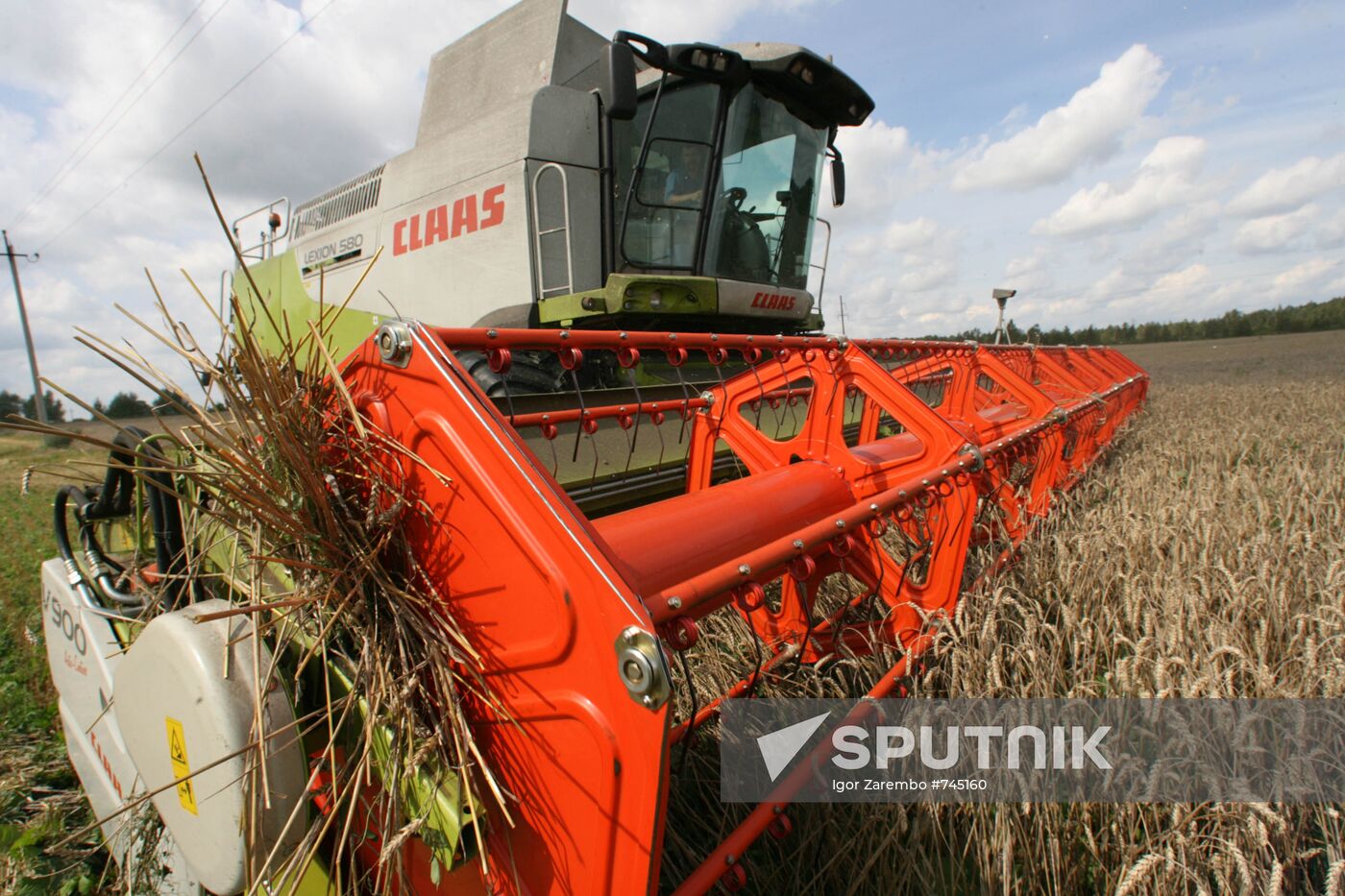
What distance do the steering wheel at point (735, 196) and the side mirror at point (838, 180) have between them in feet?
3.54

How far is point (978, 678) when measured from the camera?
1708mm

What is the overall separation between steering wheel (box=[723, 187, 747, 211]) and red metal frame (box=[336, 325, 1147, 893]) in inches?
96.2

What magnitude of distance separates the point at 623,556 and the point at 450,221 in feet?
12.6

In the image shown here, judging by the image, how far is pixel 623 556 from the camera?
1391 millimetres

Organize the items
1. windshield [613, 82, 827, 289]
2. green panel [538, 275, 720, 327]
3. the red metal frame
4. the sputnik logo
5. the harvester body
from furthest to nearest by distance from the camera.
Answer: windshield [613, 82, 827, 289]
the harvester body
green panel [538, 275, 720, 327]
the sputnik logo
the red metal frame

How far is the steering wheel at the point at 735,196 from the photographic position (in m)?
4.52

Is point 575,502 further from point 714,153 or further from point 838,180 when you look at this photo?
point 838,180

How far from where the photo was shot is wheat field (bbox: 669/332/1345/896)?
130 cm

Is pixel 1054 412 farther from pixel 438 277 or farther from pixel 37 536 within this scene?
pixel 37 536

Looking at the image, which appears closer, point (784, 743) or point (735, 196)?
point (784, 743)

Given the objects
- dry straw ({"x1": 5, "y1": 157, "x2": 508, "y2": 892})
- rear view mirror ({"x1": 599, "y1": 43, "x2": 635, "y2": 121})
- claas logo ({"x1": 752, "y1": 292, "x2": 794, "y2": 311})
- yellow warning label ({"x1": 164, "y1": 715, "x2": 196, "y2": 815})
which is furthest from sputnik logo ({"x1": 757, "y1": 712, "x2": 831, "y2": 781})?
claas logo ({"x1": 752, "y1": 292, "x2": 794, "y2": 311})

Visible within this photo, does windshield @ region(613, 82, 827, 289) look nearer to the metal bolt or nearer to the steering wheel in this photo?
the steering wheel

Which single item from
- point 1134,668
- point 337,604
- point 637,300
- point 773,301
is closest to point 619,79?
point 637,300

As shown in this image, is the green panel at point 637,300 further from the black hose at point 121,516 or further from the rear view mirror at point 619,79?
the black hose at point 121,516
